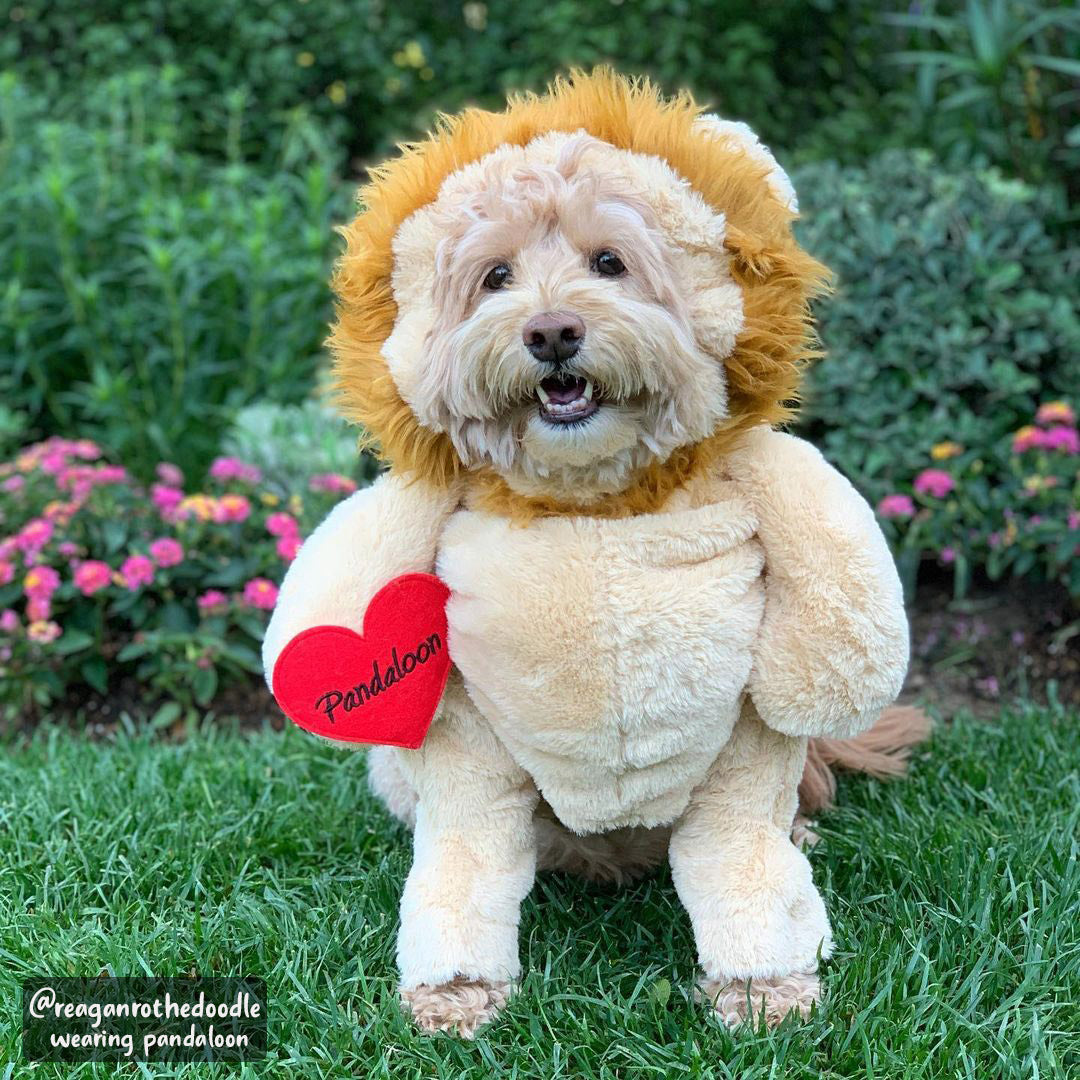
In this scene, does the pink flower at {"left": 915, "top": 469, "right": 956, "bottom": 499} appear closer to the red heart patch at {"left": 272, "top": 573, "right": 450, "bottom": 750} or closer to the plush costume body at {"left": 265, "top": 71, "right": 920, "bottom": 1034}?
the plush costume body at {"left": 265, "top": 71, "right": 920, "bottom": 1034}

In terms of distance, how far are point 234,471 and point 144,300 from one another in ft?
4.10

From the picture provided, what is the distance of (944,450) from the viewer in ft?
11.8

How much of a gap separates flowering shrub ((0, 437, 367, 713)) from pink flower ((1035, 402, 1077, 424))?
2009mm

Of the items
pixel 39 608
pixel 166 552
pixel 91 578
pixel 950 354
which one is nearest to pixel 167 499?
pixel 166 552

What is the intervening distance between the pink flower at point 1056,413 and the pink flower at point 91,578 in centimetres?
266

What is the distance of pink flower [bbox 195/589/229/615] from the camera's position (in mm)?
3285

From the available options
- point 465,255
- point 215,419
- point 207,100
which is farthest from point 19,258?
point 465,255

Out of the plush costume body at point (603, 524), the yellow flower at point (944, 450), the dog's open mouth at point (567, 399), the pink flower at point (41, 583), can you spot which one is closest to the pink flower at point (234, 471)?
the pink flower at point (41, 583)

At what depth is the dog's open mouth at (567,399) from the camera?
5.25ft

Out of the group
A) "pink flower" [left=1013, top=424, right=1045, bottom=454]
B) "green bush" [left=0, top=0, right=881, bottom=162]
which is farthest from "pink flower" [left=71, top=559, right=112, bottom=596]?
"green bush" [left=0, top=0, right=881, bottom=162]

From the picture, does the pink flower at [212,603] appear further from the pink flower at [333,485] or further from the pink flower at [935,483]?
the pink flower at [935,483]

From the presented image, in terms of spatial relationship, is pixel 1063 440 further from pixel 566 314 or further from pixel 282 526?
pixel 566 314

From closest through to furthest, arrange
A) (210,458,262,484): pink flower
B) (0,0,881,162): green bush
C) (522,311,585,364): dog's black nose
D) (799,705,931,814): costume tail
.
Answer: (522,311,585,364): dog's black nose < (799,705,931,814): costume tail < (210,458,262,484): pink flower < (0,0,881,162): green bush

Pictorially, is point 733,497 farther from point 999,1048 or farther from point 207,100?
point 207,100
